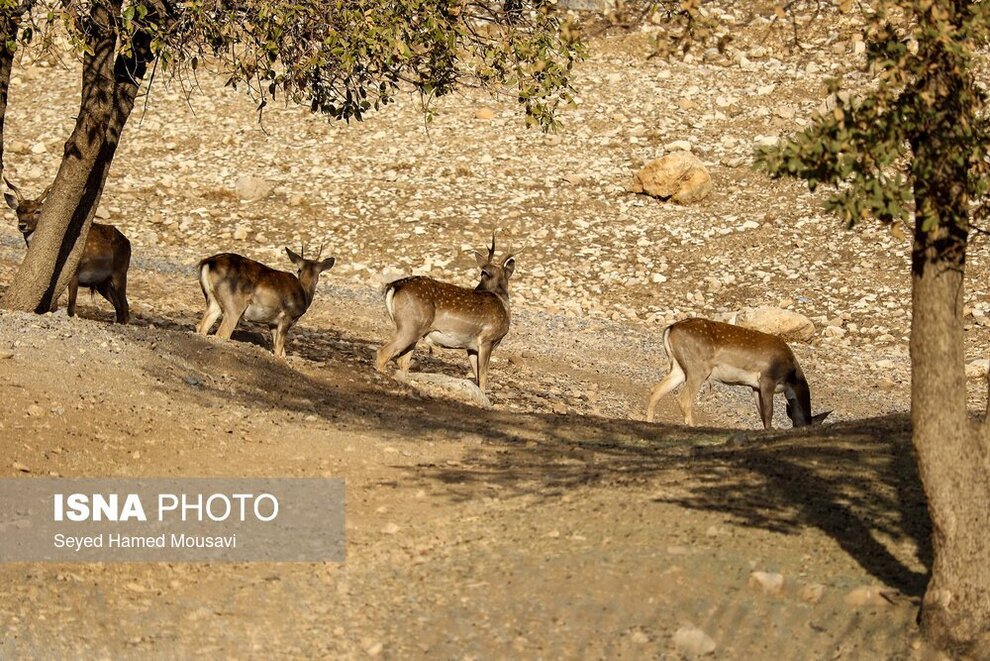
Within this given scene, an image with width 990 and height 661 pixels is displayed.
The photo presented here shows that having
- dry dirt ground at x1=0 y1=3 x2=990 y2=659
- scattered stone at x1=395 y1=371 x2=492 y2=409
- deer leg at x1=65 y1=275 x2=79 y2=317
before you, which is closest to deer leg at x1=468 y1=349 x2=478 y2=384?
dry dirt ground at x1=0 y1=3 x2=990 y2=659

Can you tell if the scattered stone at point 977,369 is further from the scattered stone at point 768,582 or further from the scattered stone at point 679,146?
the scattered stone at point 768,582

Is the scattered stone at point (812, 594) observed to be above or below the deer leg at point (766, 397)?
below

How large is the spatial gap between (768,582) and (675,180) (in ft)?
62.5

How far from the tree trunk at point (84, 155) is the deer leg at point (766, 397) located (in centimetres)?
766

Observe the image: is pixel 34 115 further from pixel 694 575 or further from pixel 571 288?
pixel 694 575

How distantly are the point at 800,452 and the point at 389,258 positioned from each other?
14.6 m

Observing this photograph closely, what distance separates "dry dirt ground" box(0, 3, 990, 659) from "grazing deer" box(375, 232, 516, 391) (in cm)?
73

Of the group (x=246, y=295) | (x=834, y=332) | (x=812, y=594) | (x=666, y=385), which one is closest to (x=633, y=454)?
(x=812, y=594)

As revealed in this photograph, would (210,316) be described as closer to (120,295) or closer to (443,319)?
(120,295)

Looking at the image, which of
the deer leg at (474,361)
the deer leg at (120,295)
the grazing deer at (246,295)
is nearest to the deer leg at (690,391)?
the deer leg at (474,361)

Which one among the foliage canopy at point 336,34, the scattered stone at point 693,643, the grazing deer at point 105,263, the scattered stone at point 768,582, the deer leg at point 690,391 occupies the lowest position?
the scattered stone at point 693,643

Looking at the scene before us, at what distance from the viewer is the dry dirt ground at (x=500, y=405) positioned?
775 cm

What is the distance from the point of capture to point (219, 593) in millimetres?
8117

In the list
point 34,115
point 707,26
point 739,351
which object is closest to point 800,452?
point 707,26
